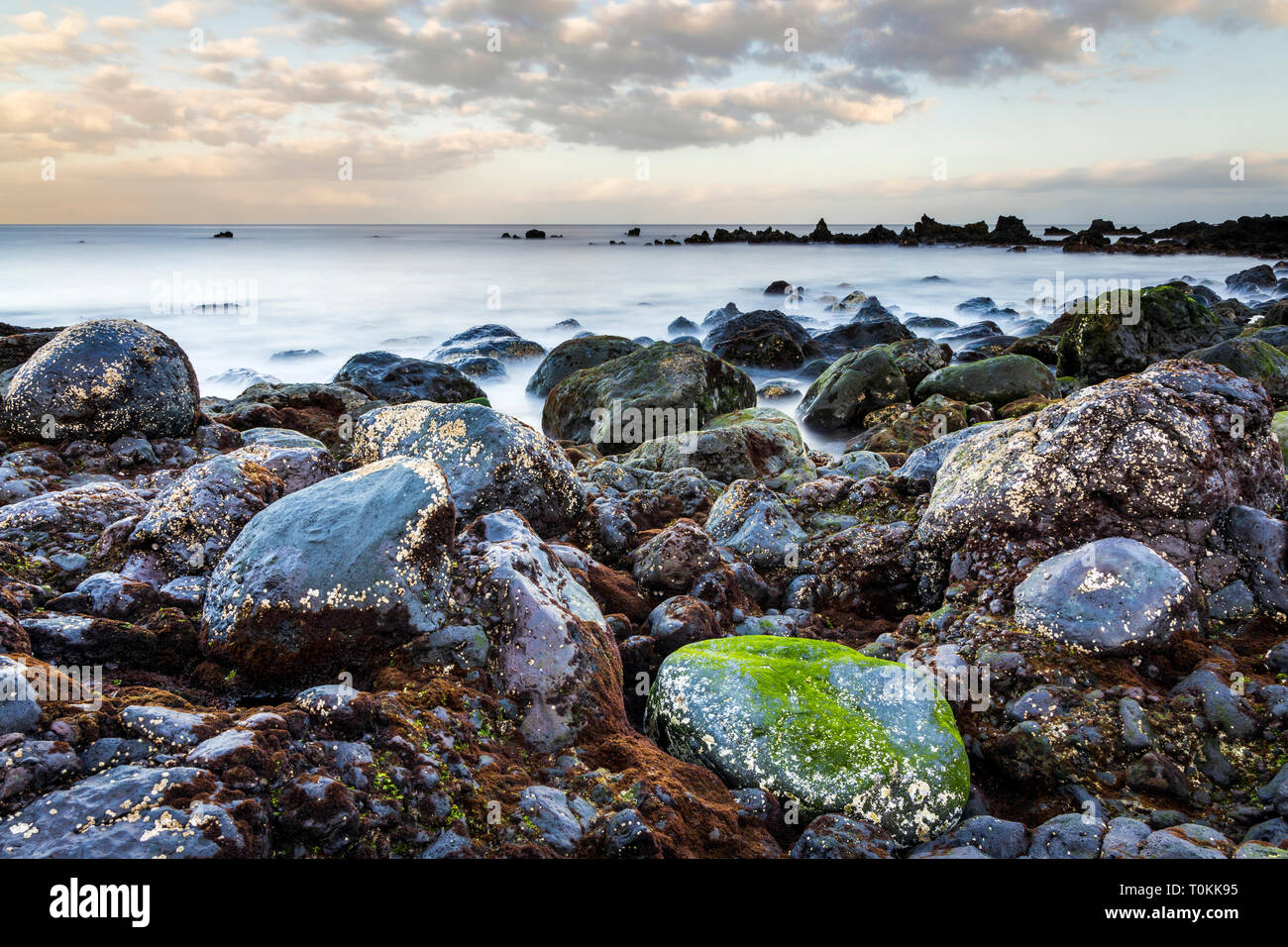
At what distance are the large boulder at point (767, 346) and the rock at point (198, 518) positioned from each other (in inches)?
595

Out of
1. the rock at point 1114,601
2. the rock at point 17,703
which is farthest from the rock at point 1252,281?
the rock at point 17,703

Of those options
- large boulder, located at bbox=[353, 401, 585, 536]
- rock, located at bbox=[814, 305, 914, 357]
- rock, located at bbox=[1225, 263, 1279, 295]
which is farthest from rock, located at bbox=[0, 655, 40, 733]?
rock, located at bbox=[1225, 263, 1279, 295]

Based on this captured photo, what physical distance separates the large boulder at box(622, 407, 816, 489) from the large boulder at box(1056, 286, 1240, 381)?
22.4 ft

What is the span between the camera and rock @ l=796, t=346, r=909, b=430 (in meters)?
12.9

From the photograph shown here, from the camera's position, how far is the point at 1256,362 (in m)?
10.8

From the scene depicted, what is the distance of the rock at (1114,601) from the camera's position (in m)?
3.90

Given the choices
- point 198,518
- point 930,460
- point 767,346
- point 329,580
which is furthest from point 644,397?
point 767,346

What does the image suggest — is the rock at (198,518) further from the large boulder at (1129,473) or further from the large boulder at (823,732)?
the large boulder at (1129,473)

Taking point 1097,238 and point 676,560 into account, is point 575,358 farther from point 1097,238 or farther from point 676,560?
point 1097,238

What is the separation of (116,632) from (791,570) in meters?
4.18

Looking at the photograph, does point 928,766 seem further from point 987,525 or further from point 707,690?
point 987,525

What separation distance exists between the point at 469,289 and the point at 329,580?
106ft

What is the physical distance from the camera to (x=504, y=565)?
3.81 m

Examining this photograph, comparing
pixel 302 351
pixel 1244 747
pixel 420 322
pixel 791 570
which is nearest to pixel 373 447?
pixel 791 570
